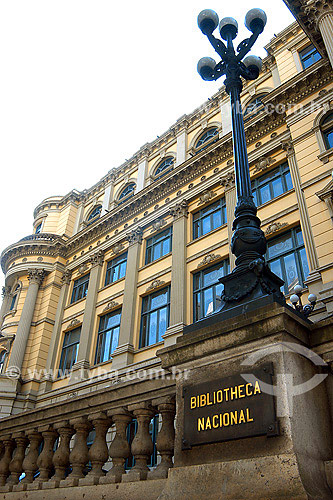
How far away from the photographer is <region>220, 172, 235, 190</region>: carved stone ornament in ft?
69.2

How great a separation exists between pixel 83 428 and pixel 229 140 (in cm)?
1856

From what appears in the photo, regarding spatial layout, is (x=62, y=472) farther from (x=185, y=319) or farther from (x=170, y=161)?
(x=170, y=161)

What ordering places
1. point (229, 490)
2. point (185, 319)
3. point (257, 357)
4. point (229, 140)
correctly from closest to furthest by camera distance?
point (229, 490), point (257, 357), point (185, 319), point (229, 140)

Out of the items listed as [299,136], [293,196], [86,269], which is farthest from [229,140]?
[86,269]

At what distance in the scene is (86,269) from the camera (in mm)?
28281

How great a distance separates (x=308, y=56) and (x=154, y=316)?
50.5 feet

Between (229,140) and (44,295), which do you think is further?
(44,295)

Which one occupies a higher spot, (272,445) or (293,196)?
(293,196)

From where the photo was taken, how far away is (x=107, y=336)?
23594 mm

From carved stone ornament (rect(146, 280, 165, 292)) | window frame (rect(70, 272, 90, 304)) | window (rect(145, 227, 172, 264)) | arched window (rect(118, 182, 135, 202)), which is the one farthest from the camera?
arched window (rect(118, 182, 135, 202))

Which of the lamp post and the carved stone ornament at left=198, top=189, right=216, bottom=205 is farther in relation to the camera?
the carved stone ornament at left=198, top=189, right=216, bottom=205

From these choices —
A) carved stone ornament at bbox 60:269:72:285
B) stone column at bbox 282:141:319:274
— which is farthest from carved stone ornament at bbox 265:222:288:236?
carved stone ornament at bbox 60:269:72:285

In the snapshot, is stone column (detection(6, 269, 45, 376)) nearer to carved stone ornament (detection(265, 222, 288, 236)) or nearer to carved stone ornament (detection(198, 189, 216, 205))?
carved stone ornament (detection(198, 189, 216, 205))

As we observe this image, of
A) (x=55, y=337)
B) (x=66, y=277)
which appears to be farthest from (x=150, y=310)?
(x=66, y=277)
